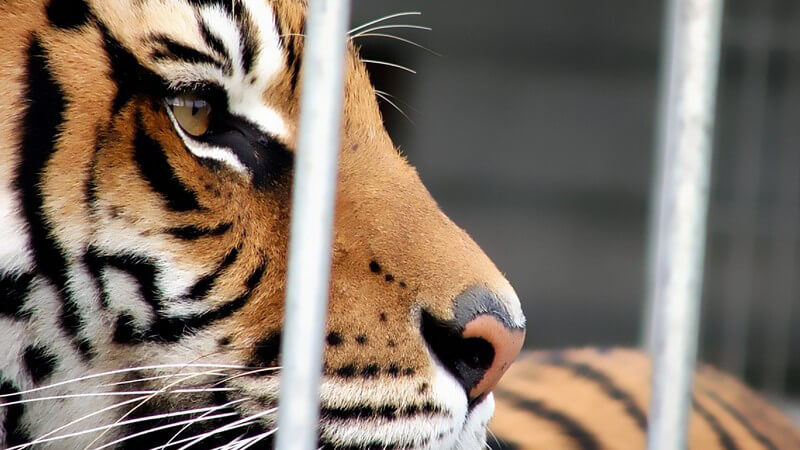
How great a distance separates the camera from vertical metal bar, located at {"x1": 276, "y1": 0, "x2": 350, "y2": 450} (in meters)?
0.80

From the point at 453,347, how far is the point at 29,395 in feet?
1.36

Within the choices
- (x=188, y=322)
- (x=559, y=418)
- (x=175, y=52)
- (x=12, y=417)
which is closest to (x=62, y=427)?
(x=12, y=417)

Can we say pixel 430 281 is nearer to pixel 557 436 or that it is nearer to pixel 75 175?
pixel 75 175

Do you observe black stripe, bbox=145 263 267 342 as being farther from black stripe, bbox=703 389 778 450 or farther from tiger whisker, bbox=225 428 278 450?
black stripe, bbox=703 389 778 450

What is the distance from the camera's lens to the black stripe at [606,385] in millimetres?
1675

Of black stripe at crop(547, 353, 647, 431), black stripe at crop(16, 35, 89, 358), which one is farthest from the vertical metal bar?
black stripe at crop(547, 353, 647, 431)

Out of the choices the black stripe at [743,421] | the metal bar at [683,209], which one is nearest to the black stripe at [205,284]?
the metal bar at [683,209]

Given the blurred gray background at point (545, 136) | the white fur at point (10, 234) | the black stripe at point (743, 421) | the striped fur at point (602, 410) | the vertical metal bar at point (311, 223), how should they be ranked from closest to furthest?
1. the vertical metal bar at point (311, 223)
2. the white fur at point (10, 234)
3. the striped fur at point (602, 410)
4. the black stripe at point (743, 421)
5. the blurred gray background at point (545, 136)

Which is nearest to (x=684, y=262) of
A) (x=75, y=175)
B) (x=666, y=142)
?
(x=666, y=142)

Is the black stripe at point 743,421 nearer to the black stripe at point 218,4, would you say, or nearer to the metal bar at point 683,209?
the metal bar at point 683,209

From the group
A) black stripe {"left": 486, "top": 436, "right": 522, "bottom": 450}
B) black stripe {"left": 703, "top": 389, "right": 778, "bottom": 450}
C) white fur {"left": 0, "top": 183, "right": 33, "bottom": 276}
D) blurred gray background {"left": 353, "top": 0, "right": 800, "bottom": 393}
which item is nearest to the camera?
white fur {"left": 0, "top": 183, "right": 33, "bottom": 276}

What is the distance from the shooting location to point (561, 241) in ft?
15.9

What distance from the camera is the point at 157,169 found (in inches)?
42.3

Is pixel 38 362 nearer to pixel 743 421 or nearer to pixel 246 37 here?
pixel 246 37
